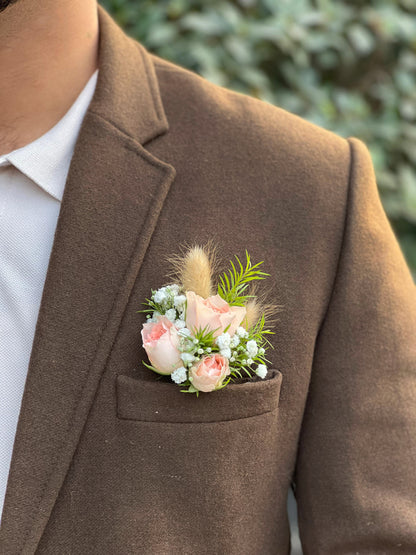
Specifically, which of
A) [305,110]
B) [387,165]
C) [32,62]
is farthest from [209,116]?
[387,165]

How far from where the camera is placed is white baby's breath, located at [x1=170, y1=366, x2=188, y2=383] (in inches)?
35.5

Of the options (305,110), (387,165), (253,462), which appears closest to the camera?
(253,462)

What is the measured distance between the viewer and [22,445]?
90 centimetres

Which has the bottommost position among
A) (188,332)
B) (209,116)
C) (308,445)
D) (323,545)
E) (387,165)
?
(387,165)

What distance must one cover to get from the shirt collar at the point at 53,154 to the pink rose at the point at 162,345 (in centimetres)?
28

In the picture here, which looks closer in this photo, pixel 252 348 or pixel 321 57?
pixel 252 348

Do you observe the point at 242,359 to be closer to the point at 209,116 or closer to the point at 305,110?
the point at 209,116

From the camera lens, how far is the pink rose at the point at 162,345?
90cm

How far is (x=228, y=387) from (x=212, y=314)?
13 centimetres

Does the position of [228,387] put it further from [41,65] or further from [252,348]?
[41,65]

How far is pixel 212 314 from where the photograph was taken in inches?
35.8

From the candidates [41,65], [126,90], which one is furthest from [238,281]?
[41,65]

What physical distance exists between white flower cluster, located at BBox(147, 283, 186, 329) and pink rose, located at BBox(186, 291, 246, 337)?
0.5 inches

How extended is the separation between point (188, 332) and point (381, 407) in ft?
1.20
